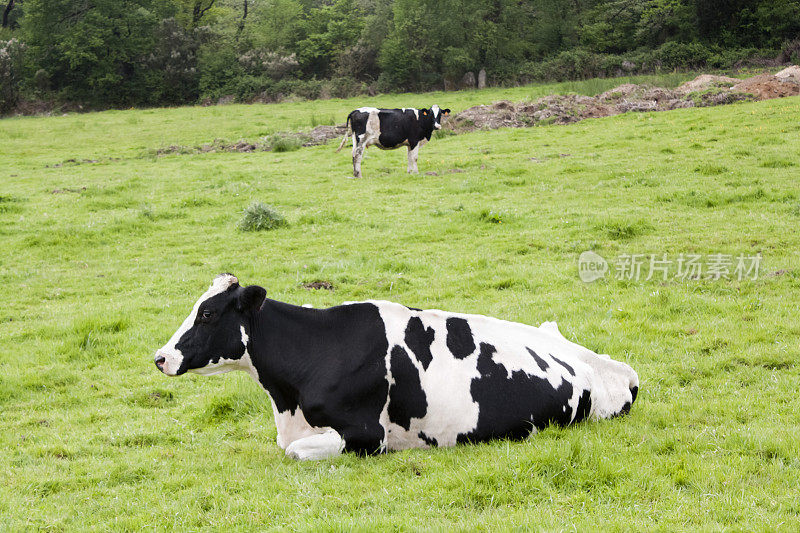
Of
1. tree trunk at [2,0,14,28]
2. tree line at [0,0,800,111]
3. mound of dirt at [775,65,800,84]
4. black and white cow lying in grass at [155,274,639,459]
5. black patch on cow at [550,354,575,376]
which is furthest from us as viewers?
tree trunk at [2,0,14,28]

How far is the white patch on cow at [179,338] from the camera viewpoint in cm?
573

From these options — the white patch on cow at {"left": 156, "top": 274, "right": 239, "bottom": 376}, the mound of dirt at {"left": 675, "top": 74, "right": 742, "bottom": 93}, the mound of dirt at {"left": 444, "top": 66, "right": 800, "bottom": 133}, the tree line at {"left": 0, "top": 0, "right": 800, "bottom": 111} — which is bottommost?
the white patch on cow at {"left": 156, "top": 274, "right": 239, "bottom": 376}

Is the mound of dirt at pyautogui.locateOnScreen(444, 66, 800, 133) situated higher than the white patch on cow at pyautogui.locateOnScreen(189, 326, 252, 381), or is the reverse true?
the mound of dirt at pyautogui.locateOnScreen(444, 66, 800, 133)

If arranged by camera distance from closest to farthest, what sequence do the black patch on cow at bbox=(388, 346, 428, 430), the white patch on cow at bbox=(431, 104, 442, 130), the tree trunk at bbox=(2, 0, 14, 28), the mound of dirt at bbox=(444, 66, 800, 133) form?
1. the black patch on cow at bbox=(388, 346, 428, 430)
2. the white patch on cow at bbox=(431, 104, 442, 130)
3. the mound of dirt at bbox=(444, 66, 800, 133)
4. the tree trunk at bbox=(2, 0, 14, 28)

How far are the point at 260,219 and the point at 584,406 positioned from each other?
40.9 feet

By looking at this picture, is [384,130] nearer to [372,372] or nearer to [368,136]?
[368,136]

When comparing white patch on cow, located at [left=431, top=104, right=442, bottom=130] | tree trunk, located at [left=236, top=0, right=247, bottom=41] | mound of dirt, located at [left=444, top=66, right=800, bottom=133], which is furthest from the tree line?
white patch on cow, located at [left=431, top=104, right=442, bottom=130]

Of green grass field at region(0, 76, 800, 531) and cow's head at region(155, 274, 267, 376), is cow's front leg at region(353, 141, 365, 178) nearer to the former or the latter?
green grass field at region(0, 76, 800, 531)

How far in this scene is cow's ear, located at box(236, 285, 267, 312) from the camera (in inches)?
232

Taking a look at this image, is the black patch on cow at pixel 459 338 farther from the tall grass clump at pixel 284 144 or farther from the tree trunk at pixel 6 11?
the tree trunk at pixel 6 11

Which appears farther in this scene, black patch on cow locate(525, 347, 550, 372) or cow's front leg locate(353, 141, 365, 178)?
cow's front leg locate(353, 141, 365, 178)

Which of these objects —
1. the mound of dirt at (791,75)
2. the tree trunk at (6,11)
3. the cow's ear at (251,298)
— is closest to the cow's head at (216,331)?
the cow's ear at (251,298)

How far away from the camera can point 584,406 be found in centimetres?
619

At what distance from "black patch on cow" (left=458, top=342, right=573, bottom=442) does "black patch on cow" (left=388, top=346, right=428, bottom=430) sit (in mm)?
429
